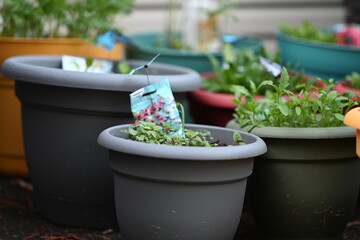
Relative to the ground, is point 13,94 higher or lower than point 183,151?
lower

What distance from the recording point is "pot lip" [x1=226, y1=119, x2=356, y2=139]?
7.51 feet

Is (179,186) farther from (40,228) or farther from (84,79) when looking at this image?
(40,228)

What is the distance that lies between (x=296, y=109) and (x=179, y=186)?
0.55 meters

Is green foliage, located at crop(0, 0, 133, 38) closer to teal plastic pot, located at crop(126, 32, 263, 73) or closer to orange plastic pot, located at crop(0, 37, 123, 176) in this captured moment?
Result: orange plastic pot, located at crop(0, 37, 123, 176)

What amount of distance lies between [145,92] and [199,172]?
48cm

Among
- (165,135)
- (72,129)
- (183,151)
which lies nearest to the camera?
(183,151)

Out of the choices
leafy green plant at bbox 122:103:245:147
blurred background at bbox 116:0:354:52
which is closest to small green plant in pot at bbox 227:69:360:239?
leafy green plant at bbox 122:103:245:147

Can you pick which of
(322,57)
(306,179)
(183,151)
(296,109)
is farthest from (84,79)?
(322,57)

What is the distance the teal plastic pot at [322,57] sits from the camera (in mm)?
3373

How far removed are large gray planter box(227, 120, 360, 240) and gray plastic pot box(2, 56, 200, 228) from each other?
491mm

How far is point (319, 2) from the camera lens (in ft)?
16.5

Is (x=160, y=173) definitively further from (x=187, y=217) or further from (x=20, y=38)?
(x=20, y=38)

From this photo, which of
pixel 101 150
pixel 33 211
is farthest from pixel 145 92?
pixel 33 211

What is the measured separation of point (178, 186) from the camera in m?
2.07
